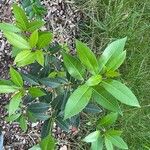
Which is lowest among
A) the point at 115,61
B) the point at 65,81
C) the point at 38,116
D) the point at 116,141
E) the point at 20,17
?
the point at 116,141

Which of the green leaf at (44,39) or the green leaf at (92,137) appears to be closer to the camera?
the green leaf at (44,39)

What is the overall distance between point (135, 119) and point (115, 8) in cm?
71

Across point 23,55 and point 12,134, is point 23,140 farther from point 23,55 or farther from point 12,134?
point 23,55

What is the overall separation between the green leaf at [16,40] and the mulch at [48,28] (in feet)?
2.99

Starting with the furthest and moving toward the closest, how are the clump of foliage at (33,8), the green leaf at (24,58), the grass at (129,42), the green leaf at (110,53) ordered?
the grass at (129,42), the clump of foliage at (33,8), the green leaf at (24,58), the green leaf at (110,53)

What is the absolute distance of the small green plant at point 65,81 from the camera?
1172 mm

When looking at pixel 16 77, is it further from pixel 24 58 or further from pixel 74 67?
pixel 74 67

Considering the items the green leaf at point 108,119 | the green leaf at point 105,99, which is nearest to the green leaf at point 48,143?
the green leaf at point 105,99

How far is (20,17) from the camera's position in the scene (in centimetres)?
141

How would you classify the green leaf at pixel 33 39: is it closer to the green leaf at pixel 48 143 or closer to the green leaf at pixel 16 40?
the green leaf at pixel 16 40

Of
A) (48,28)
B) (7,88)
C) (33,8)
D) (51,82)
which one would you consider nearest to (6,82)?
(7,88)

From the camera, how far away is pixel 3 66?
224 centimetres

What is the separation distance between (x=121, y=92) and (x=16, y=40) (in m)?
0.39

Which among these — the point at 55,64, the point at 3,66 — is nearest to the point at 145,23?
the point at 3,66
